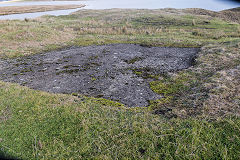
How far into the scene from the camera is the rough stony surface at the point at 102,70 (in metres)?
10.4

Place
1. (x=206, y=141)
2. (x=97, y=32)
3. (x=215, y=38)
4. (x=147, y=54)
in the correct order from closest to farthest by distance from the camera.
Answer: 1. (x=206, y=141)
2. (x=147, y=54)
3. (x=215, y=38)
4. (x=97, y=32)

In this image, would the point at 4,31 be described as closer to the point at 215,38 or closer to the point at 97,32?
the point at 97,32

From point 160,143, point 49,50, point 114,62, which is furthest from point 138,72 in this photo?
point 49,50

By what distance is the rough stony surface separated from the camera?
10406mm

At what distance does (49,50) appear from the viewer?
20109mm

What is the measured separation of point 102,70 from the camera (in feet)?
44.5

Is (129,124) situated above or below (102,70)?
below

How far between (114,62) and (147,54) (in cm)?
427

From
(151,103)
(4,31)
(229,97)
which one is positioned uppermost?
(4,31)

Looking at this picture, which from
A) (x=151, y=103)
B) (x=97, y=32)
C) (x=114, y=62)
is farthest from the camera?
(x=97, y=32)

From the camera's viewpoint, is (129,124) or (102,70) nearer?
(129,124)

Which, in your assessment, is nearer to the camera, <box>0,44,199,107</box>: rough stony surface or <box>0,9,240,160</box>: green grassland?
<box>0,9,240,160</box>: green grassland

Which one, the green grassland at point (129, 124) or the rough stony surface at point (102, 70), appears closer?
the green grassland at point (129, 124)

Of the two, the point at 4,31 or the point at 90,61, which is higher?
the point at 4,31
